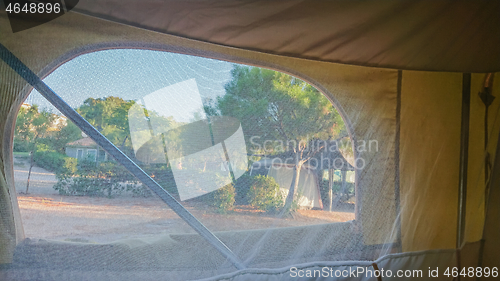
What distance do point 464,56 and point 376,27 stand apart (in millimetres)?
561

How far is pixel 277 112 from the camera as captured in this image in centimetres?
102

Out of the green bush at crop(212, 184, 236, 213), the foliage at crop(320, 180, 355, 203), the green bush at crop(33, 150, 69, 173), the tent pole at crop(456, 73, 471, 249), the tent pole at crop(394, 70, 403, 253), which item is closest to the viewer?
the green bush at crop(33, 150, 69, 173)

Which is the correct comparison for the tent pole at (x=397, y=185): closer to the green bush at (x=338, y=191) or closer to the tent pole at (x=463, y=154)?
the green bush at (x=338, y=191)

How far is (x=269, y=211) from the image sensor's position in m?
1.00

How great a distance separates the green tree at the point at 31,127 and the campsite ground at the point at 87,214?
0.18 ft

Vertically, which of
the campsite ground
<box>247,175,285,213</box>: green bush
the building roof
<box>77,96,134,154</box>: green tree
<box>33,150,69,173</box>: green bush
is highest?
<box>77,96,134,154</box>: green tree

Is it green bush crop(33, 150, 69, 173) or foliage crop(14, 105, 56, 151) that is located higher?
foliage crop(14, 105, 56, 151)

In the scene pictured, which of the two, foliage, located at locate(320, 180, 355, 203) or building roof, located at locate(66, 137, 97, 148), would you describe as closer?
building roof, located at locate(66, 137, 97, 148)

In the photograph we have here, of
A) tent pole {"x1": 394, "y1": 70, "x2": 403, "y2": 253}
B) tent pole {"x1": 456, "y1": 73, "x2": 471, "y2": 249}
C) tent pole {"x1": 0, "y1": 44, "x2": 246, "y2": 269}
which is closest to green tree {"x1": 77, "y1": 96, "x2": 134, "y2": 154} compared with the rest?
tent pole {"x1": 0, "y1": 44, "x2": 246, "y2": 269}

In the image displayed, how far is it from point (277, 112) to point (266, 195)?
0.91 feet

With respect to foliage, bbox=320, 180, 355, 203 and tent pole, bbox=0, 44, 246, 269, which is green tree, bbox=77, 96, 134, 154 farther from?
foliage, bbox=320, 180, 355, 203

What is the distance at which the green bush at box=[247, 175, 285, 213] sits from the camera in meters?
0.96

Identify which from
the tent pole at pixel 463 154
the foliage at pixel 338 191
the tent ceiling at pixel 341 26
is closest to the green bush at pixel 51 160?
the tent ceiling at pixel 341 26

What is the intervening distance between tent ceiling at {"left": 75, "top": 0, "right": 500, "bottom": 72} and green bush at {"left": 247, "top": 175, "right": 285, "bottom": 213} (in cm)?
48
